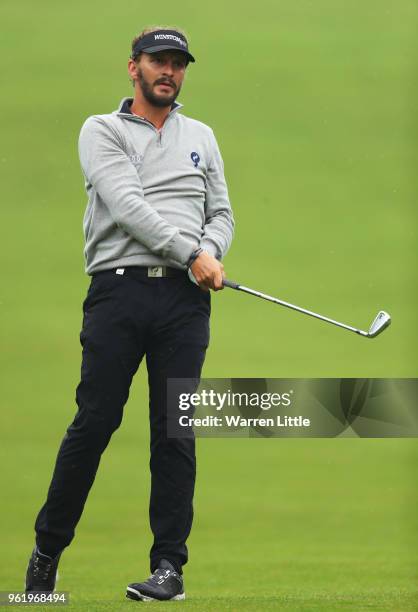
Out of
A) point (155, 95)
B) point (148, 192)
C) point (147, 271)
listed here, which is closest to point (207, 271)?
point (147, 271)

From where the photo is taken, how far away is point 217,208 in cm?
377

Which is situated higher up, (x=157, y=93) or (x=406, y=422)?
(x=157, y=93)

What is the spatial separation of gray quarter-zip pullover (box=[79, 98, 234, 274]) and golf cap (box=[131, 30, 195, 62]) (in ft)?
0.53

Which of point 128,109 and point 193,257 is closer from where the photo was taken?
point 193,257

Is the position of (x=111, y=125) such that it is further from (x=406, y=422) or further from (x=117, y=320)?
(x=406, y=422)

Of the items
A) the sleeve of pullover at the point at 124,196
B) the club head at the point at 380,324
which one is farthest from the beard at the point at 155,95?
the club head at the point at 380,324

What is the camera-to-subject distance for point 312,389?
398 cm

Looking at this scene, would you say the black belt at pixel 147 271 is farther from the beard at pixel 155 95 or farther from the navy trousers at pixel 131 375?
the beard at pixel 155 95

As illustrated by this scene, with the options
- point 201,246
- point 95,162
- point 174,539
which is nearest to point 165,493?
point 174,539

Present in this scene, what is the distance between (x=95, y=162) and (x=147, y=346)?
535mm

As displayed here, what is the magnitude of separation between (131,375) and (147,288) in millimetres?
260

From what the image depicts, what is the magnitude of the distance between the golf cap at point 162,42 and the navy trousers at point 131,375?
636 mm

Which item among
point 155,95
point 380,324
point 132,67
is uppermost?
point 132,67

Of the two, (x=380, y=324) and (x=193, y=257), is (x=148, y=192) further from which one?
(x=380, y=324)
